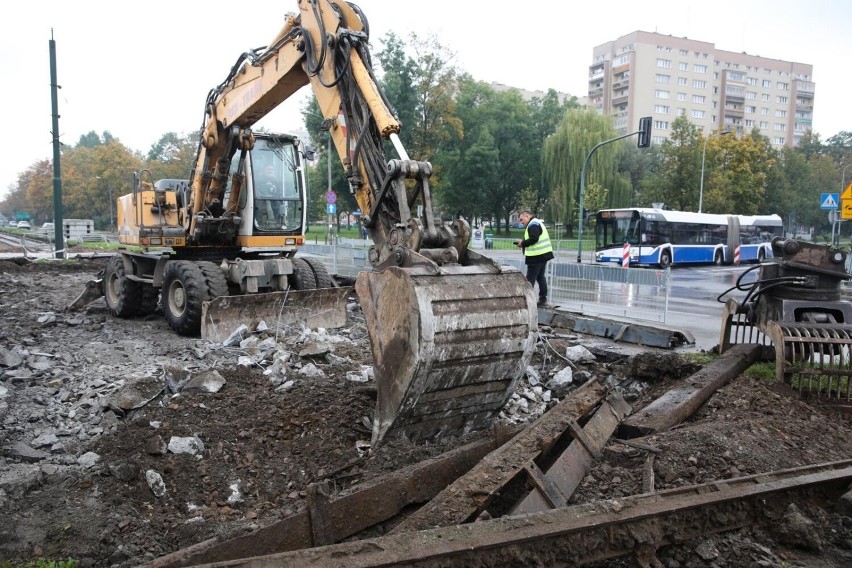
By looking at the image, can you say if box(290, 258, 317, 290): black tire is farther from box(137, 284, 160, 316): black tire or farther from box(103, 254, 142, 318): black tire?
box(103, 254, 142, 318): black tire

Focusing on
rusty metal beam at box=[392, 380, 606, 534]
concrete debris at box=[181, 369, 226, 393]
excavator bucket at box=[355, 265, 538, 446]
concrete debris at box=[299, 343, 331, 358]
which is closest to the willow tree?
concrete debris at box=[299, 343, 331, 358]

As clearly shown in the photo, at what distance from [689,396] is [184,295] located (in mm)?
6669

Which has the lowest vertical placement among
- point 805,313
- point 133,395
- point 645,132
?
point 133,395

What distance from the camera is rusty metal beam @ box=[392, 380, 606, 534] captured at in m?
3.23

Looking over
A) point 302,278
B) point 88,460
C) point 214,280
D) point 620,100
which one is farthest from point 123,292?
point 620,100

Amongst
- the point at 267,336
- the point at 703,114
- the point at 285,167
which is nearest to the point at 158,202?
the point at 285,167

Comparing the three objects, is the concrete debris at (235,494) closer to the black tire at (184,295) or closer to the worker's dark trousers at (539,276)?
the black tire at (184,295)

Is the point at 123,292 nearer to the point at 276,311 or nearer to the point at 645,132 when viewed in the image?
the point at 276,311

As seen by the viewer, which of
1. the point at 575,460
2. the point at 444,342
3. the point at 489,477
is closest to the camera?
the point at 489,477

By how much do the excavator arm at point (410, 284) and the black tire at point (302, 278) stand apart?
3986mm

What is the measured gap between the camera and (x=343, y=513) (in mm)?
3377

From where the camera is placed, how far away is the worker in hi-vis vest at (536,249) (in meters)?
10.8

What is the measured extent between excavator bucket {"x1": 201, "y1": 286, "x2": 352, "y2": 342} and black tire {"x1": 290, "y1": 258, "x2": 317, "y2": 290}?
54 centimetres

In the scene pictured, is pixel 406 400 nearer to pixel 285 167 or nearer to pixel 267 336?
pixel 267 336
